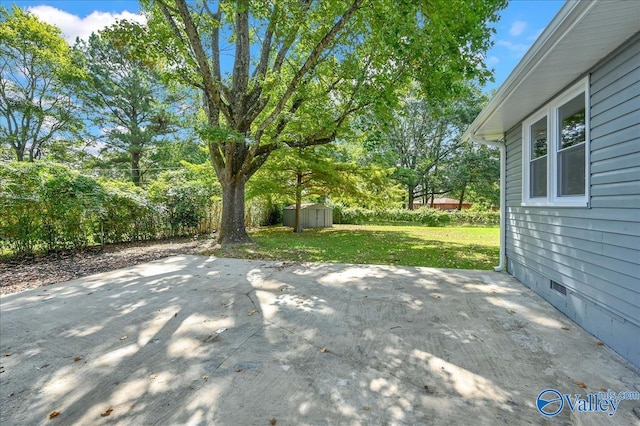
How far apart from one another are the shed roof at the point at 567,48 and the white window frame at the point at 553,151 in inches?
4.4

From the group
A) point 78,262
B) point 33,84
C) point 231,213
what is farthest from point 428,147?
point 33,84

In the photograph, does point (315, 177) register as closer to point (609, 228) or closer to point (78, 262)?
point (78, 262)

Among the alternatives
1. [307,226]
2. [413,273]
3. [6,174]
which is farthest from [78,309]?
[307,226]

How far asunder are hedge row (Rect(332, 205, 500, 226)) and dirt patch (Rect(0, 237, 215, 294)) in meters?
11.3

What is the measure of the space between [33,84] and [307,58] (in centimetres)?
1699

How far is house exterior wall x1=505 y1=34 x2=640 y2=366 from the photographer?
2.44m

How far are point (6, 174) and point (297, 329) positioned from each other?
276 inches

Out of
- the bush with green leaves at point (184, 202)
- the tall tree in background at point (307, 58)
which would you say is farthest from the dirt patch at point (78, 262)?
the tall tree in background at point (307, 58)

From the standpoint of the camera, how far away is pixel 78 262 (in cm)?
645

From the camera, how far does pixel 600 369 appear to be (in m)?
2.33

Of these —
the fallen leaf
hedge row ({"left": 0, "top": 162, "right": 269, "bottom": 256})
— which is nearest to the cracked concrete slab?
the fallen leaf

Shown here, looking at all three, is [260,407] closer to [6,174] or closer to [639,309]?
[639,309]

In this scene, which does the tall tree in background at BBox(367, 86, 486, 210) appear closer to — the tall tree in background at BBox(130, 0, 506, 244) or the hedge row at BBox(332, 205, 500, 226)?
the hedge row at BBox(332, 205, 500, 226)

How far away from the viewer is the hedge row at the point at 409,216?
18594 millimetres
